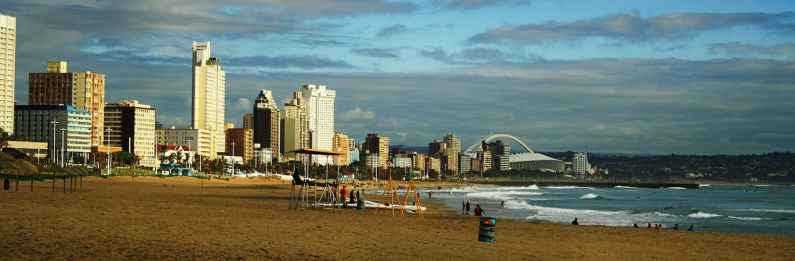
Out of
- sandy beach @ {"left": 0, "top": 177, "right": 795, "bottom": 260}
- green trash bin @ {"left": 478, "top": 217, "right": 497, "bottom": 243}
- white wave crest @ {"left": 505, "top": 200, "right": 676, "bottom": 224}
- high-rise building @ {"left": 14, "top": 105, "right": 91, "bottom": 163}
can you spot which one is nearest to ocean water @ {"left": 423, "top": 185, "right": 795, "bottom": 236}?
white wave crest @ {"left": 505, "top": 200, "right": 676, "bottom": 224}

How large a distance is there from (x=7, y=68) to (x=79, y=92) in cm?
2653

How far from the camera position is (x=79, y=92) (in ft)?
635

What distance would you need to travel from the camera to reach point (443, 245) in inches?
822

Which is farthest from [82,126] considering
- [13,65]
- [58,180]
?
[58,180]

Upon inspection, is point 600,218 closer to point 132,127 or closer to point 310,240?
point 310,240

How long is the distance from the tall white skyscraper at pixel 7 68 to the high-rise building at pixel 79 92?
2295 cm

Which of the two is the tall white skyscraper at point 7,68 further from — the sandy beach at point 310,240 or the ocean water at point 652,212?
the sandy beach at point 310,240

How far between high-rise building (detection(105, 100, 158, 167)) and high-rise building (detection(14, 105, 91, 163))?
530 inches

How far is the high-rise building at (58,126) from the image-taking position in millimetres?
169875

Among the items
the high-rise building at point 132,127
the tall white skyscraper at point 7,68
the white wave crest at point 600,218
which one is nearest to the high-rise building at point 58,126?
the tall white skyscraper at point 7,68

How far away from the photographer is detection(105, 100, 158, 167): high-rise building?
636 feet

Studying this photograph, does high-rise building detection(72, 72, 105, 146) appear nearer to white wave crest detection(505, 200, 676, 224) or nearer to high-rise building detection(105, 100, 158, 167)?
high-rise building detection(105, 100, 158, 167)

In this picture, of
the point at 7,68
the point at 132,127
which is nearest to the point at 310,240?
the point at 7,68

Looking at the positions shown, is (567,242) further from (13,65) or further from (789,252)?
(13,65)
